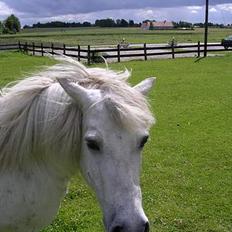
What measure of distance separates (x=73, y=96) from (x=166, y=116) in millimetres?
8160

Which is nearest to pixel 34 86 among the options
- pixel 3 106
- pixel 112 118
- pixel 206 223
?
pixel 3 106

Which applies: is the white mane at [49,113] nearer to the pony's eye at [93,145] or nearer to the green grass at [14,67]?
the pony's eye at [93,145]

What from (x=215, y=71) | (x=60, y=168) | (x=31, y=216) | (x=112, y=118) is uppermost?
(x=112, y=118)

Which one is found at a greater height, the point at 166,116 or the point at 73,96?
the point at 73,96

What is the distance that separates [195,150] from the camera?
781cm

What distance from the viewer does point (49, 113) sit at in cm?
264

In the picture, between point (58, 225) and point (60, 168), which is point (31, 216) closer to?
point (60, 168)

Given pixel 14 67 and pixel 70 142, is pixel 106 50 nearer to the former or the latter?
pixel 14 67

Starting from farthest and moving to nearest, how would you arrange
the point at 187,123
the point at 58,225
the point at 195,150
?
the point at 187,123 < the point at 195,150 < the point at 58,225

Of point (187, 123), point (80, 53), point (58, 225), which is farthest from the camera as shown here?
point (80, 53)

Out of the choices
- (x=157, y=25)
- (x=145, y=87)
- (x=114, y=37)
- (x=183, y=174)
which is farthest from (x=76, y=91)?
(x=157, y=25)

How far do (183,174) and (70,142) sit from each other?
429 centimetres

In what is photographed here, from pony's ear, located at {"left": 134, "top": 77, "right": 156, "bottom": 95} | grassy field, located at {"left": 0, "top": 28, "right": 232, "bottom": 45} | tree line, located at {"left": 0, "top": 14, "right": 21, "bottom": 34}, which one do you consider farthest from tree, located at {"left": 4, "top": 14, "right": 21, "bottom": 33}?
pony's ear, located at {"left": 134, "top": 77, "right": 156, "bottom": 95}

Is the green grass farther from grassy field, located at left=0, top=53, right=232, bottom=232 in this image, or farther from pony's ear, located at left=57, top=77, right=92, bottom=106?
pony's ear, located at left=57, top=77, right=92, bottom=106
